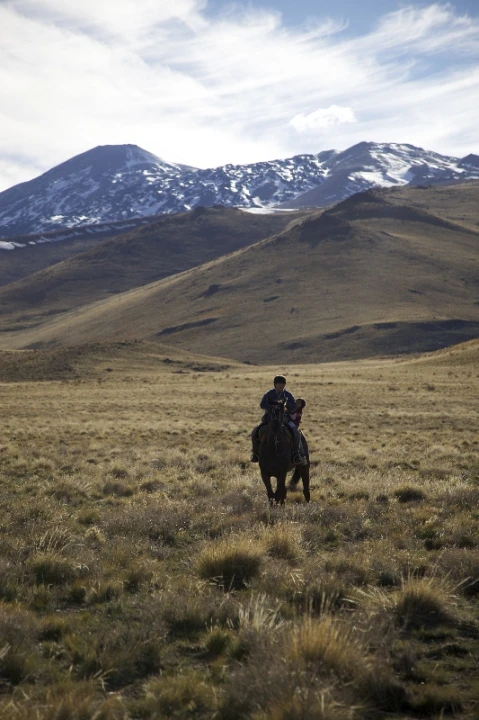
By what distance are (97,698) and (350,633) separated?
2043mm

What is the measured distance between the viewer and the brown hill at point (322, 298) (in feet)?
392

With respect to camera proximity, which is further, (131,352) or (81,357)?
(131,352)

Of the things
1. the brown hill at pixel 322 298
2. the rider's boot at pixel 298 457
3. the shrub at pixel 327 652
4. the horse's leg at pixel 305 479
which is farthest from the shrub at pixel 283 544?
the brown hill at pixel 322 298

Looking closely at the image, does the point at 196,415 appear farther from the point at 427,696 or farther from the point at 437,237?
the point at 437,237

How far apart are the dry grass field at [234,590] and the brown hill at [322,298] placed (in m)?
96.0

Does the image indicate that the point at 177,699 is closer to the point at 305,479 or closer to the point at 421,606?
the point at 421,606

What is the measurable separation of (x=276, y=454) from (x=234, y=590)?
5.15 metres

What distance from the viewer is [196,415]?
37.1m

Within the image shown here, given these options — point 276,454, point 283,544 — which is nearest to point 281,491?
point 276,454

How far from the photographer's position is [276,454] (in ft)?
39.7

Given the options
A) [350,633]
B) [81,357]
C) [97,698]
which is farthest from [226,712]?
[81,357]

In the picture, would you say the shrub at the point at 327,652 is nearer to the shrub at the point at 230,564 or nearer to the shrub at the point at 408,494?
the shrub at the point at 230,564

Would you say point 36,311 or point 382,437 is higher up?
point 36,311

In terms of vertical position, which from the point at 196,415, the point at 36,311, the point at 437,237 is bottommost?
the point at 196,415
